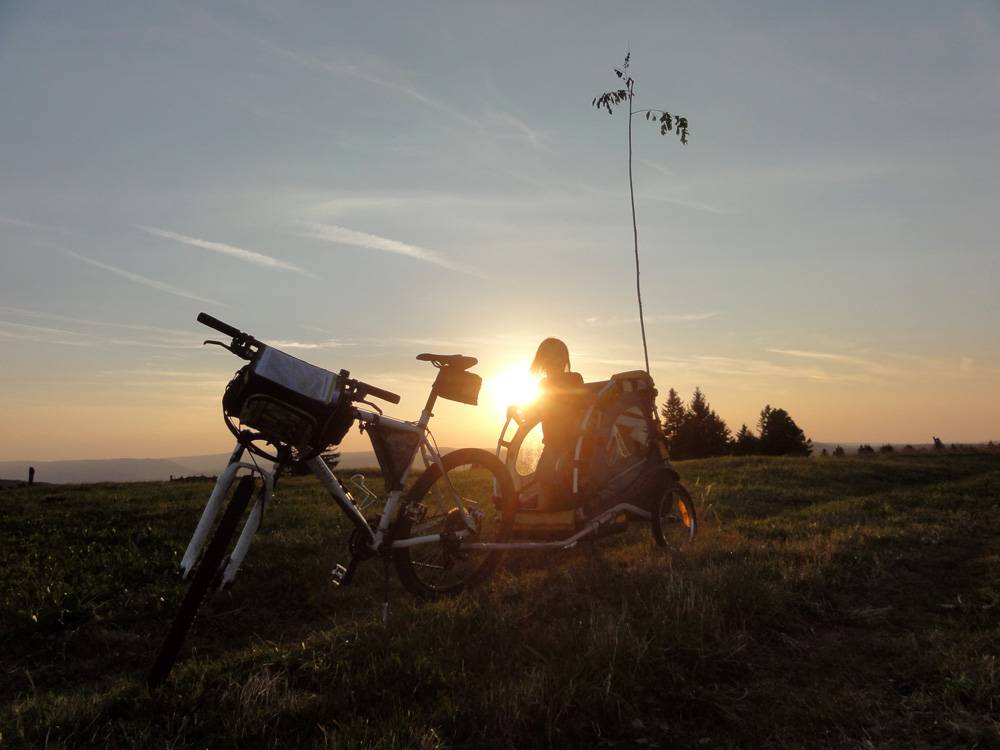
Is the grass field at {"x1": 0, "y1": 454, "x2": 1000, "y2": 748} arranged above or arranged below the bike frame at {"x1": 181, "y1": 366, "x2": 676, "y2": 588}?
below

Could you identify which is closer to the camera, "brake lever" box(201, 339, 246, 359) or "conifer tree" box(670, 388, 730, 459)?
"brake lever" box(201, 339, 246, 359)

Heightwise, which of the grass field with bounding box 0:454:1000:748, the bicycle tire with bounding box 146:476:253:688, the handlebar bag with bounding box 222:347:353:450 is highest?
the handlebar bag with bounding box 222:347:353:450

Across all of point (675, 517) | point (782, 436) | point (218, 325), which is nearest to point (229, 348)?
point (218, 325)

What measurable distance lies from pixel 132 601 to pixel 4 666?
146 centimetres

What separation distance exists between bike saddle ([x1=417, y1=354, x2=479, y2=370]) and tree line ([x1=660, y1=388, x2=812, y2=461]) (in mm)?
48553

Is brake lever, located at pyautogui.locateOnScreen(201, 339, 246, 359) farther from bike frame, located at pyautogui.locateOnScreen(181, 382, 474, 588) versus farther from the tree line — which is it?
the tree line

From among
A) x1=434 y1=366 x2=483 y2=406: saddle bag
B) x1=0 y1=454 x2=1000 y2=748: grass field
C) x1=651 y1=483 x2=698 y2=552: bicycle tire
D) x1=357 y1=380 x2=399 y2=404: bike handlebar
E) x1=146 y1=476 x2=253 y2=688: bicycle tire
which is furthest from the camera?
x1=651 y1=483 x2=698 y2=552: bicycle tire

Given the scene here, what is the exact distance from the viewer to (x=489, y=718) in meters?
3.94

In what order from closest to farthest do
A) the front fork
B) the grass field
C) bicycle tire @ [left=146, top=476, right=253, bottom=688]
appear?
1. the grass field
2. bicycle tire @ [left=146, top=476, right=253, bottom=688]
3. the front fork

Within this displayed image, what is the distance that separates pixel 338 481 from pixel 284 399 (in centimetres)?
115

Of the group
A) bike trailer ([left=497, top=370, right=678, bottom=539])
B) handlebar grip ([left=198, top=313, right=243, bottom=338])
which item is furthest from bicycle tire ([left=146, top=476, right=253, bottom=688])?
bike trailer ([left=497, top=370, right=678, bottom=539])

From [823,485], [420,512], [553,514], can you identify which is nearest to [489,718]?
[420,512]

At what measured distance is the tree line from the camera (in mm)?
53031

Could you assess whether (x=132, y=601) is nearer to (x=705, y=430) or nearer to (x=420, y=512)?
(x=420, y=512)
